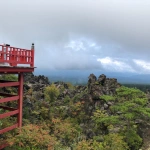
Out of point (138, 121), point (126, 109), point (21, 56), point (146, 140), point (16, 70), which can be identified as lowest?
point (146, 140)

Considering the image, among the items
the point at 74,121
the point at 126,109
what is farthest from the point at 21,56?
the point at 74,121

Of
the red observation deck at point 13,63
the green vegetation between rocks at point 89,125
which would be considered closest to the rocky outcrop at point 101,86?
the green vegetation between rocks at point 89,125

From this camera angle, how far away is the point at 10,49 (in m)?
11.4

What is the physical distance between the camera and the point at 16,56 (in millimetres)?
11812

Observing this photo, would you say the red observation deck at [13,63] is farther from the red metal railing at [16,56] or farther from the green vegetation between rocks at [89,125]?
the green vegetation between rocks at [89,125]

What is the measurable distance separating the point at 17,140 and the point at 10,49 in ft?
15.9

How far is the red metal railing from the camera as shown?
35.9 ft

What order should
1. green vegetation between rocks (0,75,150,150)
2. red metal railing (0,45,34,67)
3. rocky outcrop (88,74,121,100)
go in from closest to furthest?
red metal railing (0,45,34,67), green vegetation between rocks (0,75,150,150), rocky outcrop (88,74,121,100)

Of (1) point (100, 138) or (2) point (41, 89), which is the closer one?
(1) point (100, 138)

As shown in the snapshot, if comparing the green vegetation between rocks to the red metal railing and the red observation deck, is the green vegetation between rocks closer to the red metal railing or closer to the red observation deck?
the red observation deck

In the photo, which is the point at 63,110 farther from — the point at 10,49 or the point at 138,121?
the point at 10,49

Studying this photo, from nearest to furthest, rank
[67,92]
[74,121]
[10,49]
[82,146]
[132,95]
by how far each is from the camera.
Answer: [10,49], [82,146], [132,95], [74,121], [67,92]

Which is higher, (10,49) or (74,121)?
(10,49)

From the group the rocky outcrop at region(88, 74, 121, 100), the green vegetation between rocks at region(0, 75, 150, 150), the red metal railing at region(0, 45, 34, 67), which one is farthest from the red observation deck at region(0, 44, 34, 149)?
the rocky outcrop at region(88, 74, 121, 100)
